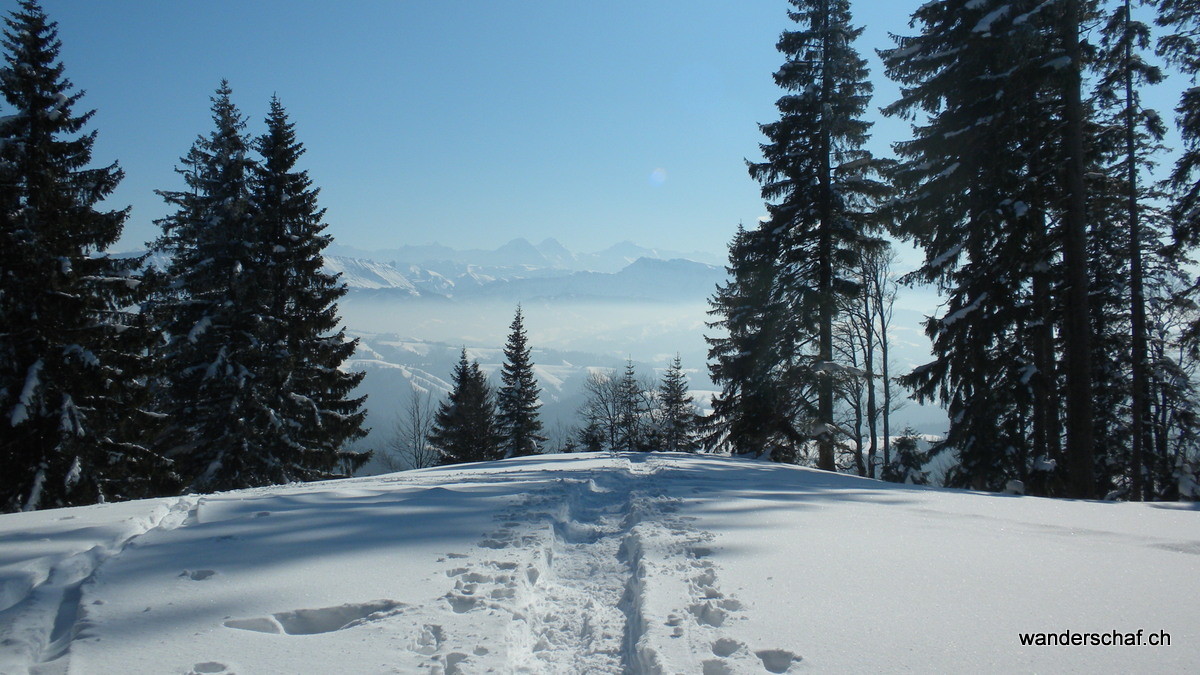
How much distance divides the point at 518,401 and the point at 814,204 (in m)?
24.3

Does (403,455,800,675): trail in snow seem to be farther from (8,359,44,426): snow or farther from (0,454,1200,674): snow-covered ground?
(8,359,44,426): snow

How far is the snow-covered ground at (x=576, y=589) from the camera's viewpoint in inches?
114

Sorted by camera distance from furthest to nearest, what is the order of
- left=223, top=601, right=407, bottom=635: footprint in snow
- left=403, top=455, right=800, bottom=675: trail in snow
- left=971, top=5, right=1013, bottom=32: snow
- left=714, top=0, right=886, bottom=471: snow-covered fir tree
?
left=714, top=0, right=886, bottom=471: snow-covered fir tree, left=971, top=5, right=1013, bottom=32: snow, left=223, top=601, right=407, bottom=635: footprint in snow, left=403, top=455, right=800, bottom=675: trail in snow

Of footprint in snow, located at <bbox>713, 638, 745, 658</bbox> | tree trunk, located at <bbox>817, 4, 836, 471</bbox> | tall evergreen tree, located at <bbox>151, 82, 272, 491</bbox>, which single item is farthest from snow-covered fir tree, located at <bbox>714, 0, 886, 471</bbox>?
tall evergreen tree, located at <bbox>151, 82, 272, 491</bbox>

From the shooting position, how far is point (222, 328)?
16.2 meters

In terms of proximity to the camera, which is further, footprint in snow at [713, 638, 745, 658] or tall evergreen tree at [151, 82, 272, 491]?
tall evergreen tree at [151, 82, 272, 491]

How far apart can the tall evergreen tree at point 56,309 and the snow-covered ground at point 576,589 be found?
8.70 meters

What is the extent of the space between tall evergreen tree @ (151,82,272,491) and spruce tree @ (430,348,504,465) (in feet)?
58.8

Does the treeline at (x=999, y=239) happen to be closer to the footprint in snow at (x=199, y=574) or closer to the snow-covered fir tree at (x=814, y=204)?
the snow-covered fir tree at (x=814, y=204)

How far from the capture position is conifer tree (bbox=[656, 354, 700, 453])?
36.1 m

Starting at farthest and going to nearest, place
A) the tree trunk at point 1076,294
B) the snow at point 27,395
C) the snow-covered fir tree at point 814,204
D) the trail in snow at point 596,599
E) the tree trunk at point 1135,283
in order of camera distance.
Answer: the snow-covered fir tree at point 814,204
the tree trunk at point 1135,283
the snow at point 27,395
the tree trunk at point 1076,294
the trail in snow at point 596,599

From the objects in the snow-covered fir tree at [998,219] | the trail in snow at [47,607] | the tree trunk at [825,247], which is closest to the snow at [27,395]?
the trail in snow at [47,607]

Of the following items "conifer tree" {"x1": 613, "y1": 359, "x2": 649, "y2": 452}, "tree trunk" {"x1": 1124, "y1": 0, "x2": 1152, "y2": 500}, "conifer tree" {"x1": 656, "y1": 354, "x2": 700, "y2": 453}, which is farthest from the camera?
"conifer tree" {"x1": 613, "y1": 359, "x2": 649, "y2": 452}

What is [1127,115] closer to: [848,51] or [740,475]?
[848,51]
